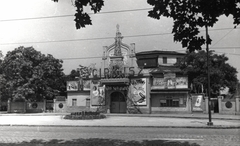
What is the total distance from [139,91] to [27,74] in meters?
18.5

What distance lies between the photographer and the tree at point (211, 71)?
38.3 meters

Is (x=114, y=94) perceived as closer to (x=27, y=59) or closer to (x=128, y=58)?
(x=128, y=58)

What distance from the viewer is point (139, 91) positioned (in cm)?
3253

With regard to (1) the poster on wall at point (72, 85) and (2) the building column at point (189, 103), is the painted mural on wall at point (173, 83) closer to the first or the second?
(2) the building column at point (189, 103)

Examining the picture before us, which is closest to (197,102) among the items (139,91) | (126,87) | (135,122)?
(139,91)

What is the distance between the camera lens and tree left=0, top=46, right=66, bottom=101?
36500mm

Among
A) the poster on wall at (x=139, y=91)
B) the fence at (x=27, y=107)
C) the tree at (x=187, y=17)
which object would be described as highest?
the tree at (x=187, y=17)

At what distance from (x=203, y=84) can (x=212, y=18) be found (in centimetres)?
3445

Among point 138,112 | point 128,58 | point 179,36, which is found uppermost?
point 128,58

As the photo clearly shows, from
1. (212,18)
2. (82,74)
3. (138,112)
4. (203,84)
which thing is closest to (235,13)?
(212,18)

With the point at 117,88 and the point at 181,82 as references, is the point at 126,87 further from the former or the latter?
the point at 181,82

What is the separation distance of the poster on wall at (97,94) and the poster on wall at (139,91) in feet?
14.7

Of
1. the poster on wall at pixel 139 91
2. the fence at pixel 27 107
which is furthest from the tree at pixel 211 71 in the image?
the fence at pixel 27 107

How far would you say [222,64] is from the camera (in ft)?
135
